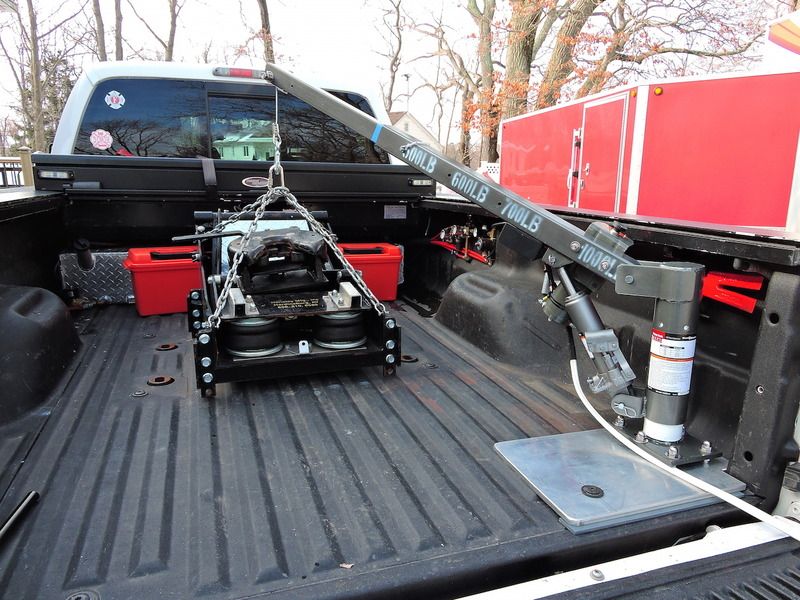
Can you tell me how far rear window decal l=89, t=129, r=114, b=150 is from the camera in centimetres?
359

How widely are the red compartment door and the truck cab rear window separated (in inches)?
154


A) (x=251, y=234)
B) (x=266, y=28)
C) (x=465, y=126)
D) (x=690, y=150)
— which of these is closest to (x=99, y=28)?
(x=266, y=28)

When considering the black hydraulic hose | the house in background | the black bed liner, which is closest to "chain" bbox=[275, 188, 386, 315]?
the black bed liner

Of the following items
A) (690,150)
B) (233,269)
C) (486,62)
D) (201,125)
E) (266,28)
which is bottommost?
(233,269)

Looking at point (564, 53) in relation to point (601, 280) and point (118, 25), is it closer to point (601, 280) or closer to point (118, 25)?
point (601, 280)

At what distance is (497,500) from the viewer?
1.71 m

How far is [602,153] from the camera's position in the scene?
23.4ft

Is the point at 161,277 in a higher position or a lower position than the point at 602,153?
lower

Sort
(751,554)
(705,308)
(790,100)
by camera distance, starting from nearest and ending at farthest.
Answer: (751,554), (705,308), (790,100)

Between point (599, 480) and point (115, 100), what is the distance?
11.6ft

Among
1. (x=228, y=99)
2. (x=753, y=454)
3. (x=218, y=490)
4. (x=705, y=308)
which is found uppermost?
(x=228, y=99)

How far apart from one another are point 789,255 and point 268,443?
172 cm

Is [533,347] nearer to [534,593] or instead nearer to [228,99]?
[534,593]

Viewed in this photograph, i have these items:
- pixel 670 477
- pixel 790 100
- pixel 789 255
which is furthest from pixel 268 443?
Answer: pixel 790 100
